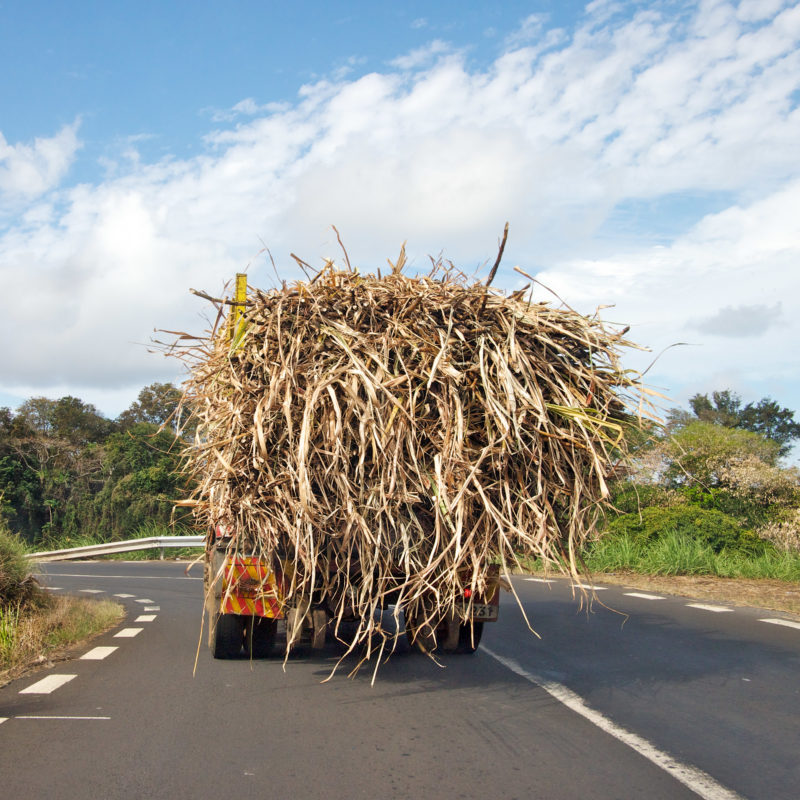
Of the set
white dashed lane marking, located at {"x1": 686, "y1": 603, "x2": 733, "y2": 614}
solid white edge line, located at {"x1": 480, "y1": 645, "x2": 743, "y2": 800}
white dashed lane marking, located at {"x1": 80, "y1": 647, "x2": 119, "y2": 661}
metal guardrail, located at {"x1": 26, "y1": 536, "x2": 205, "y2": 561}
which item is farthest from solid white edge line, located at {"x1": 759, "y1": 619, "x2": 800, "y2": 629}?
metal guardrail, located at {"x1": 26, "y1": 536, "x2": 205, "y2": 561}

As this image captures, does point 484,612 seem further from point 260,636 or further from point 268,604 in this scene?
point 260,636

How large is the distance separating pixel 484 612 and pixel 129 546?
58.4 feet

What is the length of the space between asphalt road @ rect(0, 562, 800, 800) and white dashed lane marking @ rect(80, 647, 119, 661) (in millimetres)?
76

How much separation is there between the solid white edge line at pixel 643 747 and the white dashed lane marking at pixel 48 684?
11.4ft

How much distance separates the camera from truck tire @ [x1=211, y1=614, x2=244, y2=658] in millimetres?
6875

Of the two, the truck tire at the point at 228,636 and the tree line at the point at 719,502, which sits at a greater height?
the tree line at the point at 719,502

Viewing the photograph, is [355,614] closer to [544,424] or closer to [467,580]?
[467,580]

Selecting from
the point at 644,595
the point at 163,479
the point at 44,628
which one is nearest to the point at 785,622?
the point at 644,595

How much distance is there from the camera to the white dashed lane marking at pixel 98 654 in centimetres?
726

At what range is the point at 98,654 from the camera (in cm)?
746

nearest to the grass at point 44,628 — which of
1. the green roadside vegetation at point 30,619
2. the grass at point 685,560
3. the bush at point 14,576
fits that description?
the green roadside vegetation at point 30,619

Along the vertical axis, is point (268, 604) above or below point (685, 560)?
below

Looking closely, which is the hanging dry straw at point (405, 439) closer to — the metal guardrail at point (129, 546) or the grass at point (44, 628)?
the grass at point (44, 628)

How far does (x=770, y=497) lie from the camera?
1833 cm
